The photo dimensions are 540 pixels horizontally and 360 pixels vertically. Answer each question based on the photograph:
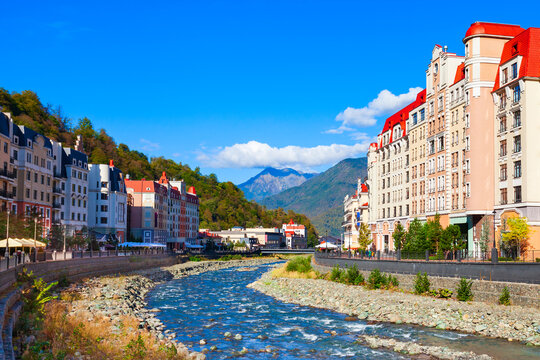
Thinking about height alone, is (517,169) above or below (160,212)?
above

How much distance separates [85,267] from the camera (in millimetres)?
65125

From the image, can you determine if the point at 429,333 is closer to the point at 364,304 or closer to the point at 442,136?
the point at 364,304

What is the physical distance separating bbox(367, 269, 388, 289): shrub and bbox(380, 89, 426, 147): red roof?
108 ft

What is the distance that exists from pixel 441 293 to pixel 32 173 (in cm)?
6357

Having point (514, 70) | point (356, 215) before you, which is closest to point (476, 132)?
point (514, 70)

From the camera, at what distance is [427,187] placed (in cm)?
7488

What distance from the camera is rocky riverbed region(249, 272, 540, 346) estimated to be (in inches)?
1298

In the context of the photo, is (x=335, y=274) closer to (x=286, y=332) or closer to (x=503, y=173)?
(x=503, y=173)

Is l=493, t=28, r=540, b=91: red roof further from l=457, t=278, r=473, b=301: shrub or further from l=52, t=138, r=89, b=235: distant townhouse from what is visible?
l=52, t=138, r=89, b=235: distant townhouse

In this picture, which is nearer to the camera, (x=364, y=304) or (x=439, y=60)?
(x=364, y=304)

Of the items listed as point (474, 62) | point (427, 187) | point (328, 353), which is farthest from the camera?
point (427, 187)

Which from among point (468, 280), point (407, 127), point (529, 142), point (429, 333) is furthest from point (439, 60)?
point (429, 333)

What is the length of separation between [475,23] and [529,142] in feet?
51.0

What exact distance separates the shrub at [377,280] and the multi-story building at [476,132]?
1401cm
